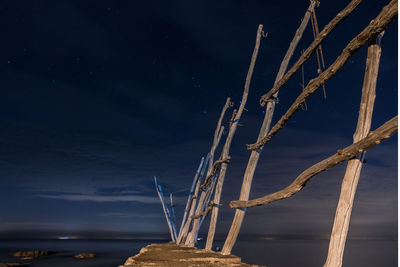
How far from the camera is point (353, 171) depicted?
7.95 feet

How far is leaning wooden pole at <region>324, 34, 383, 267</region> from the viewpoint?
2449 millimetres

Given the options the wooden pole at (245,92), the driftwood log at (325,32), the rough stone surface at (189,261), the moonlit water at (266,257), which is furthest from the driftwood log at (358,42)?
the moonlit water at (266,257)

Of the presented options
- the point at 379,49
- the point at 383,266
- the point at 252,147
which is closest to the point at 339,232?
the point at 379,49

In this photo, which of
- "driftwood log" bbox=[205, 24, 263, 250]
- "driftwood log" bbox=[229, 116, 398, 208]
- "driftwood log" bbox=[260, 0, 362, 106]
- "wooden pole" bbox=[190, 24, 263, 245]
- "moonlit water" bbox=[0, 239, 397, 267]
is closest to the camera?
"driftwood log" bbox=[229, 116, 398, 208]

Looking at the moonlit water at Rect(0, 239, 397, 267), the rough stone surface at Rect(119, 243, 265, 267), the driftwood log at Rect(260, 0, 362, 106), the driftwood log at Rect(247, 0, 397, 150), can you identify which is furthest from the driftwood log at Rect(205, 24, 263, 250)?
the moonlit water at Rect(0, 239, 397, 267)

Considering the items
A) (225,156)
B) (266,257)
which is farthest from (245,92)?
(266,257)

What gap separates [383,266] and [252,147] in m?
41.3

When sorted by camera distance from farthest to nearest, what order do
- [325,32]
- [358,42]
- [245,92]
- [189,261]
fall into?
[245,92]
[189,261]
[325,32]
[358,42]

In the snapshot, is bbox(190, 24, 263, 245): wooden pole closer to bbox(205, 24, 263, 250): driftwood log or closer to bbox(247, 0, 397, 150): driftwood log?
bbox(205, 24, 263, 250): driftwood log

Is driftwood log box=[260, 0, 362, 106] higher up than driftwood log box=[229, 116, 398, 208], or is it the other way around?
driftwood log box=[260, 0, 362, 106]

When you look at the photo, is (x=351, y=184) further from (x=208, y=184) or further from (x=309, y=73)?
(x=208, y=184)

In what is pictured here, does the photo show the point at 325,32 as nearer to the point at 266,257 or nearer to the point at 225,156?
the point at 225,156

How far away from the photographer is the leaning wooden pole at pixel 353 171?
245cm

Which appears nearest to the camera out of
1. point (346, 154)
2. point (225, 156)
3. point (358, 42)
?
Result: point (346, 154)
